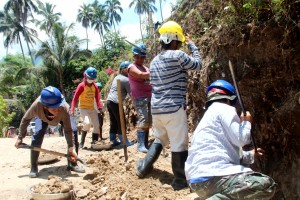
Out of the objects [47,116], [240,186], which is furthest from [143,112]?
[240,186]

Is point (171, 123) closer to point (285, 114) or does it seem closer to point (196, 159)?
point (196, 159)

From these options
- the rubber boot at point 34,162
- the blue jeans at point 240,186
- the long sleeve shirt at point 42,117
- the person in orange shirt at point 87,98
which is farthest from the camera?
the person in orange shirt at point 87,98

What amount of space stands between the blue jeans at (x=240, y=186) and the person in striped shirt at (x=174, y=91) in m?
1.07

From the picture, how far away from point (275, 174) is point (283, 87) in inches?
42.4

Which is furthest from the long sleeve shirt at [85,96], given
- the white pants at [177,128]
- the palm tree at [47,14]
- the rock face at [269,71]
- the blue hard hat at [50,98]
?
the palm tree at [47,14]

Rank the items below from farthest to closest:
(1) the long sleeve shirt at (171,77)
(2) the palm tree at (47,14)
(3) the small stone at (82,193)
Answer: (2) the palm tree at (47,14) → (3) the small stone at (82,193) → (1) the long sleeve shirt at (171,77)

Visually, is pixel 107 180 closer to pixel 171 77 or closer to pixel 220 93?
pixel 171 77

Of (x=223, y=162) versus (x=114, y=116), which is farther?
(x=114, y=116)

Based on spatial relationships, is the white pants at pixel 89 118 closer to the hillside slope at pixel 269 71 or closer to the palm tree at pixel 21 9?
the hillside slope at pixel 269 71

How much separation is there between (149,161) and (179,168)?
49 cm

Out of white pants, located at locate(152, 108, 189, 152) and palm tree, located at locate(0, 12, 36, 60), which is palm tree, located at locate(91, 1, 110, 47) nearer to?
palm tree, located at locate(0, 12, 36, 60)

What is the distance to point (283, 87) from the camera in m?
4.31

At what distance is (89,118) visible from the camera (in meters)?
7.23

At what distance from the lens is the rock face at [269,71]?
13.5 feet
